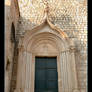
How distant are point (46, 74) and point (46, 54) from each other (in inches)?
33.3

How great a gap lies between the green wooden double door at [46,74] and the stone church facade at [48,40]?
0.62 ft

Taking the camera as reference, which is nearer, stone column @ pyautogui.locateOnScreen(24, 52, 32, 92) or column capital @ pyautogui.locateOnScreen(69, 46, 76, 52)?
stone column @ pyautogui.locateOnScreen(24, 52, 32, 92)

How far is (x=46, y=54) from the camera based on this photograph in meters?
8.03

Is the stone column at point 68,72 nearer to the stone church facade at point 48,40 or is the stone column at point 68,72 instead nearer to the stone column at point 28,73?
the stone church facade at point 48,40

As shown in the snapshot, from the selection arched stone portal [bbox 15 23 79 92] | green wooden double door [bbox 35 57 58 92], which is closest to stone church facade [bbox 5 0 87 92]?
arched stone portal [bbox 15 23 79 92]

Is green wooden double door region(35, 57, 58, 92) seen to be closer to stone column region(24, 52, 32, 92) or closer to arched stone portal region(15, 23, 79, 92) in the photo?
arched stone portal region(15, 23, 79, 92)

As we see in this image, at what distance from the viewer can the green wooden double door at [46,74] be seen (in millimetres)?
7582

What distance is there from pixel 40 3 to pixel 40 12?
52 centimetres

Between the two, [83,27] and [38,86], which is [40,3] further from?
[38,86]

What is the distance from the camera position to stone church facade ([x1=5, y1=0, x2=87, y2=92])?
285 inches

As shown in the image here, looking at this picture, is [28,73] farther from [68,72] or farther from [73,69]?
[73,69]

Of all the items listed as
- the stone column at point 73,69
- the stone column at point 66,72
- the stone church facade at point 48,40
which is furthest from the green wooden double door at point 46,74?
the stone column at point 73,69

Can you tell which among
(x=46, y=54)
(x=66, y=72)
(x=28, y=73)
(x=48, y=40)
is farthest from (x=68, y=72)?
(x=48, y=40)
